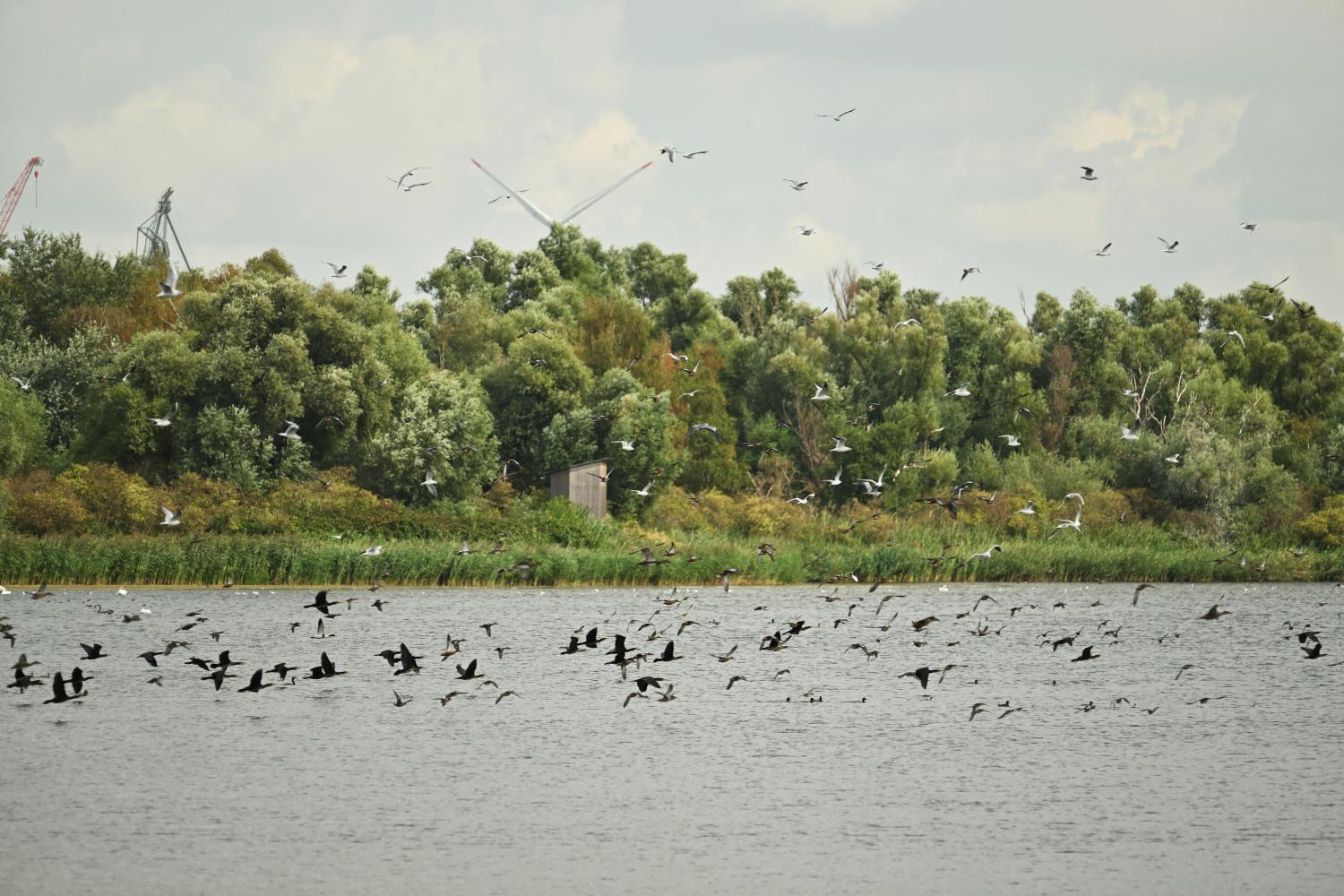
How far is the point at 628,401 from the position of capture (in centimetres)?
7169

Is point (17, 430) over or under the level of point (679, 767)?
over

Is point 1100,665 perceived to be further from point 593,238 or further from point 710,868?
point 593,238

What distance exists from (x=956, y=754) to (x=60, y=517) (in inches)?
1467

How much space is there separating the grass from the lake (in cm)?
494

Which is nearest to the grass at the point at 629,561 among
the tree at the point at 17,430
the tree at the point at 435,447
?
the tree at the point at 435,447

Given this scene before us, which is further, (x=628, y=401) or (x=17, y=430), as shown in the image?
(x=628, y=401)

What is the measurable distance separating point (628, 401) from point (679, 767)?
45.3 metres

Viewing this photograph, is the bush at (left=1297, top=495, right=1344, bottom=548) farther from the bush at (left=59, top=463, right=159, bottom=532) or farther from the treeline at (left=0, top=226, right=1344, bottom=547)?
the bush at (left=59, top=463, right=159, bottom=532)

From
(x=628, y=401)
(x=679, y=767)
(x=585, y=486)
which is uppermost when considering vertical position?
(x=628, y=401)

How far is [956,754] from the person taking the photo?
28297 millimetres

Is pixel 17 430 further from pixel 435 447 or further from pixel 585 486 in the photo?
pixel 585 486

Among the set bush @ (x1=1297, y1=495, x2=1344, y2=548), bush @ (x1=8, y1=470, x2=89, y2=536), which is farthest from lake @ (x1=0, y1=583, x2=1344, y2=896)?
bush @ (x1=1297, y1=495, x2=1344, y2=548)

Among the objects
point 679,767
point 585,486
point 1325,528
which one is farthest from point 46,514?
point 1325,528

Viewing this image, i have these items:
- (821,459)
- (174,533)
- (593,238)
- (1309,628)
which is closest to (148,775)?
(174,533)
